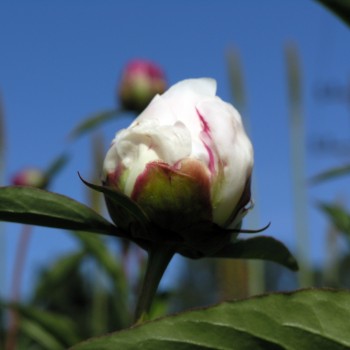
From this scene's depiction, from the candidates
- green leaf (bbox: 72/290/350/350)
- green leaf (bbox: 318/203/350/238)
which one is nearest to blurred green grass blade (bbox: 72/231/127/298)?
green leaf (bbox: 318/203/350/238)

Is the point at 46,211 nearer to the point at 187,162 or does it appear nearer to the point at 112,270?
the point at 187,162

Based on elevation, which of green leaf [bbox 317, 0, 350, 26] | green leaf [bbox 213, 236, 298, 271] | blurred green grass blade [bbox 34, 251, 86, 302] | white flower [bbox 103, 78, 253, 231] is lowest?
blurred green grass blade [bbox 34, 251, 86, 302]

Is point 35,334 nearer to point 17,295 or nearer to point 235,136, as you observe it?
point 17,295

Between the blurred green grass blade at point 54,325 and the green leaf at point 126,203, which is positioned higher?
the green leaf at point 126,203

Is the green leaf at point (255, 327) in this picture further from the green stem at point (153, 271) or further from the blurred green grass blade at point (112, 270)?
the blurred green grass blade at point (112, 270)

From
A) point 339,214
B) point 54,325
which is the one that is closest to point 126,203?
point 339,214

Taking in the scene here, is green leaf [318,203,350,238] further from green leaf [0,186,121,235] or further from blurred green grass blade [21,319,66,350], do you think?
blurred green grass blade [21,319,66,350]

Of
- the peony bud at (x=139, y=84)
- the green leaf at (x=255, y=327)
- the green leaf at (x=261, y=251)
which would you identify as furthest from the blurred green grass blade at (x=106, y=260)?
the green leaf at (x=255, y=327)
